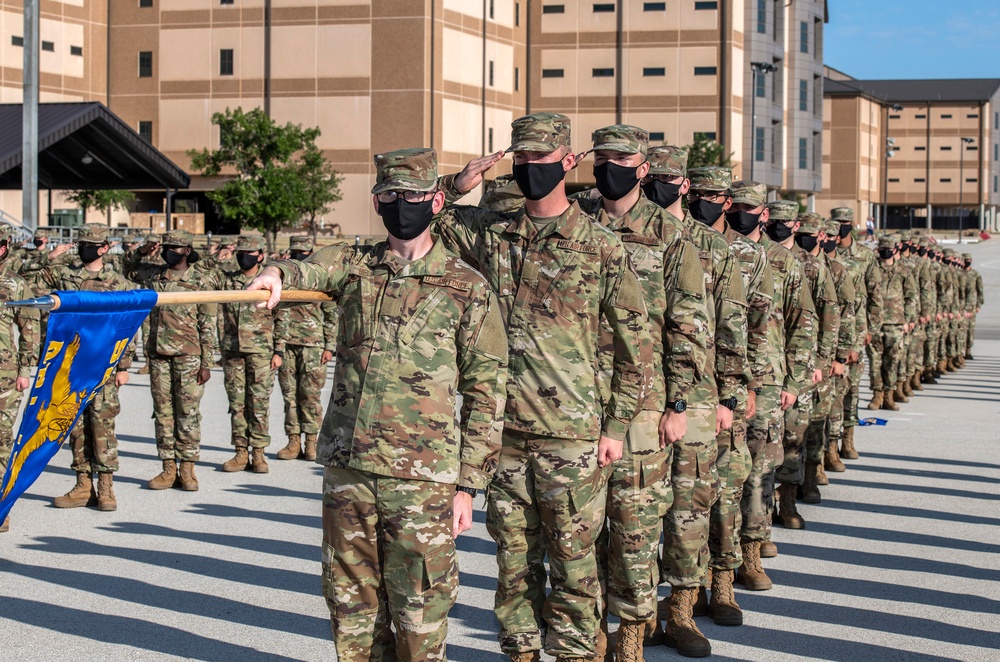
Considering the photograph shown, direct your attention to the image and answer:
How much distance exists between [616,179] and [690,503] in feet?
5.80

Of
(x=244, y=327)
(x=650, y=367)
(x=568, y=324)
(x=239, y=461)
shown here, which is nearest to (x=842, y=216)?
(x=244, y=327)

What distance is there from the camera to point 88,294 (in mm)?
4930

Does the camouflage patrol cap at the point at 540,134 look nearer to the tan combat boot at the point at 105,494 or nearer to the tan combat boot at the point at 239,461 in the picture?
the tan combat boot at the point at 105,494

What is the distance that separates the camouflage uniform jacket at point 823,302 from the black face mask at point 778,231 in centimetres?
78

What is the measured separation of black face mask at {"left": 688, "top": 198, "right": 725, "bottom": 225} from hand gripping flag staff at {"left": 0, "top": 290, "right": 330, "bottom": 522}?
3.18 metres

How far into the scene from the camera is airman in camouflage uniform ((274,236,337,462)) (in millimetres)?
13453

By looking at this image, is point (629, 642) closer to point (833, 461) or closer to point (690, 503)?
point (690, 503)

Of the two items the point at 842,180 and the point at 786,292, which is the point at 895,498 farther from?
the point at 842,180

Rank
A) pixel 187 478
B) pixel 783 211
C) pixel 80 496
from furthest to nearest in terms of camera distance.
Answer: pixel 187 478, pixel 80 496, pixel 783 211

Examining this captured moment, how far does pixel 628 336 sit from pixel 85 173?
3032 centimetres

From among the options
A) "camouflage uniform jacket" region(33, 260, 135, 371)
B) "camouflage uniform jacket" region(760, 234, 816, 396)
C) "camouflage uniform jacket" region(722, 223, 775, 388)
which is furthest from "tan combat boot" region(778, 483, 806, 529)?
"camouflage uniform jacket" region(33, 260, 135, 371)

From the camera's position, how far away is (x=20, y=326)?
1027cm

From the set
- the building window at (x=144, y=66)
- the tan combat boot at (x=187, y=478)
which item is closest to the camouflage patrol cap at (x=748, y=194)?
the tan combat boot at (x=187, y=478)

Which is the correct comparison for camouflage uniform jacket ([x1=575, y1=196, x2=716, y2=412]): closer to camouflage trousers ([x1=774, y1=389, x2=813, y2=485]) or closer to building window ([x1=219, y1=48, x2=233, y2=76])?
camouflage trousers ([x1=774, y1=389, x2=813, y2=485])
